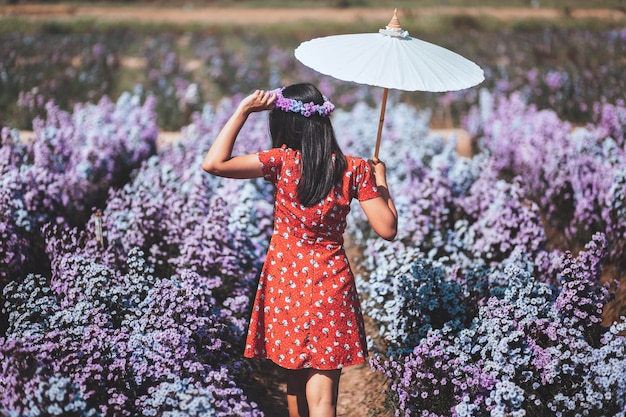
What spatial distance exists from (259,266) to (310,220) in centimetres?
167

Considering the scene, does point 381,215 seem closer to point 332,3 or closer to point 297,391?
point 297,391

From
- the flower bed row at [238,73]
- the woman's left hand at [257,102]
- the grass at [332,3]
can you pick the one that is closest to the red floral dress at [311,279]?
the woman's left hand at [257,102]

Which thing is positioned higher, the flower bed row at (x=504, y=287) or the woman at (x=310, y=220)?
the woman at (x=310, y=220)

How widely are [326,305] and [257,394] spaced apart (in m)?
1.30

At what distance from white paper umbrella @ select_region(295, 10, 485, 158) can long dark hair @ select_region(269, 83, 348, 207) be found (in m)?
0.15

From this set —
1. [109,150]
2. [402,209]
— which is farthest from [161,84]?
[402,209]

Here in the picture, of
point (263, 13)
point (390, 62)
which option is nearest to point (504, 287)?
point (390, 62)

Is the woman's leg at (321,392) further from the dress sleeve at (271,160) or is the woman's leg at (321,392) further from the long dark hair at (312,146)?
the dress sleeve at (271,160)

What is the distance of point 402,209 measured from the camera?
5156 mm

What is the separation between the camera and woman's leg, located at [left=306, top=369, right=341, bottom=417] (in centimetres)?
309

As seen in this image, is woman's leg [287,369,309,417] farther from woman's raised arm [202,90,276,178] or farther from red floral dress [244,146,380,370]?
woman's raised arm [202,90,276,178]

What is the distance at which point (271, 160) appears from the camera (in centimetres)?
307

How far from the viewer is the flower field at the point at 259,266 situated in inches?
120

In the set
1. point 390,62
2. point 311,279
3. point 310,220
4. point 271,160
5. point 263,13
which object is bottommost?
point 263,13
